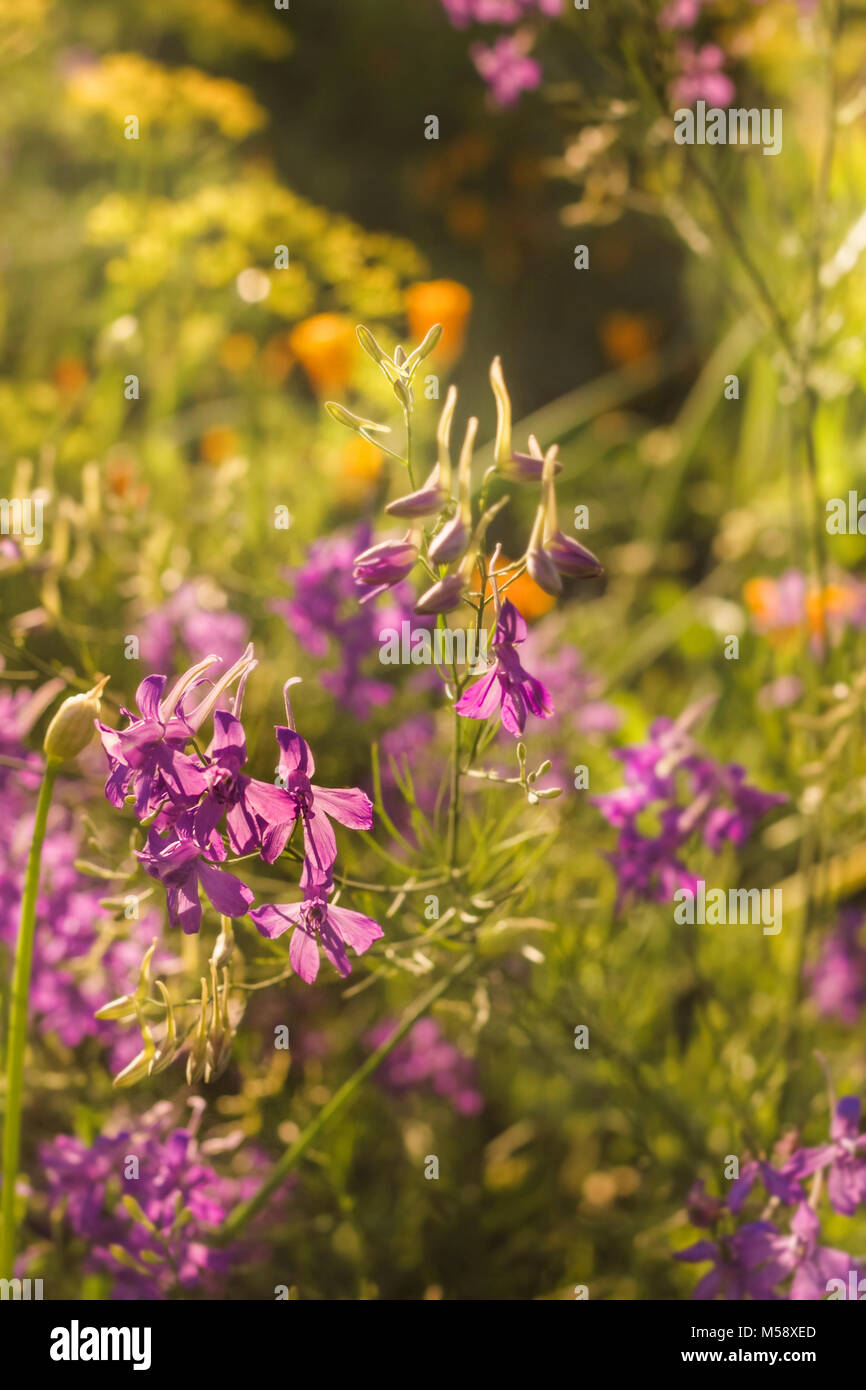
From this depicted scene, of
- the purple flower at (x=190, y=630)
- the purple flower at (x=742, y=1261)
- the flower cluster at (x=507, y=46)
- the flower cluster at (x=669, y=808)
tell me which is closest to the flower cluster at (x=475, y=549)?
the flower cluster at (x=669, y=808)

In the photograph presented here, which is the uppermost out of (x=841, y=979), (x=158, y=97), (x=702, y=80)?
(x=158, y=97)

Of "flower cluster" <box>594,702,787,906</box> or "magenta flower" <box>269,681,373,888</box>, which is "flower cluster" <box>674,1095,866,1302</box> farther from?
"magenta flower" <box>269,681,373,888</box>

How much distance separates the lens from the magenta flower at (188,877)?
502 mm

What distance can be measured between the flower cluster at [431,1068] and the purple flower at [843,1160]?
0.48 metres

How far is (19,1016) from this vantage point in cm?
59

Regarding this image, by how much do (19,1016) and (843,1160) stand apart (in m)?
0.46

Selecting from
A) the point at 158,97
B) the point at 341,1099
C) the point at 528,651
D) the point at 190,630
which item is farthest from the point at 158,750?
Answer: the point at 158,97

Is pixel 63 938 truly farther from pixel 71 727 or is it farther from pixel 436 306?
pixel 436 306

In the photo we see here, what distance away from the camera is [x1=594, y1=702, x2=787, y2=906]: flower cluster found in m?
0.76

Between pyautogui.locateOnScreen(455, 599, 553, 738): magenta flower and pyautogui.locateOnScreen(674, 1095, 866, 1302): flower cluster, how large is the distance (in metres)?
0.32

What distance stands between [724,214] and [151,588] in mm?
530

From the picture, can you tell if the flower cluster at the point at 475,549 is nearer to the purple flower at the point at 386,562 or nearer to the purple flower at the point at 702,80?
the purple flower at the point at 386,562

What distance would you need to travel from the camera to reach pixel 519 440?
1638 millimetres

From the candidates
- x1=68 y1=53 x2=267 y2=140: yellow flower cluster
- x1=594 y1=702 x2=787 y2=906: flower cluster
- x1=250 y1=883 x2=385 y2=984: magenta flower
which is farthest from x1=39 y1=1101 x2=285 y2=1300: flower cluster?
x1=68 y1=53 x2=267 y2=140: yellow flower cluster
